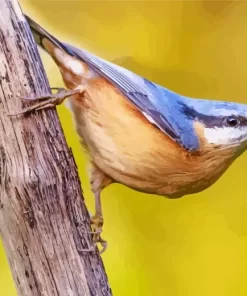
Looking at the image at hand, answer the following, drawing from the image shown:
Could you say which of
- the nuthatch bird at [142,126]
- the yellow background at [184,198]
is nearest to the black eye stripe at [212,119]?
the nuthatch bird at [142,126]

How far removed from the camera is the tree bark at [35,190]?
2.07 ft

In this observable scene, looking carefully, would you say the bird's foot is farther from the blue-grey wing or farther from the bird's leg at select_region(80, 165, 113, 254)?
the blue-grey wing

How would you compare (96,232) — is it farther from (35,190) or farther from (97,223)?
(35,190)

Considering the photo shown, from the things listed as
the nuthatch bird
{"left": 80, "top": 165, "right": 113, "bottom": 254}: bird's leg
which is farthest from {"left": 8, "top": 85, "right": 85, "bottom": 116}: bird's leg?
{"left": 80, "top": 165, "right": 113, "bottom": 254}: bird's leg

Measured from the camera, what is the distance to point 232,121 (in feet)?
2.31

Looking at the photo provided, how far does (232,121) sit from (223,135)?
3 cm

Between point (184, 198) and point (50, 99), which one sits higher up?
point (50, 99)

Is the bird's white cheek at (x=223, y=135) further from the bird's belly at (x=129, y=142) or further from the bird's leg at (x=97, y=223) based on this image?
the bird's leg at (x=97, y=223)

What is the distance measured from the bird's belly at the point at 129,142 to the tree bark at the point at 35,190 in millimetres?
59

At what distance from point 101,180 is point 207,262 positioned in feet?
0.90

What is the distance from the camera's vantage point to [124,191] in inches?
33.5

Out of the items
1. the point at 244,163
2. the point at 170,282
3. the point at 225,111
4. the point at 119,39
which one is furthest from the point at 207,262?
the point at 119,39

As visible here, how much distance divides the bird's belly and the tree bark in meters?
0.06

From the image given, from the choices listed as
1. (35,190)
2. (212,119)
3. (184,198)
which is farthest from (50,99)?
(184,198)
